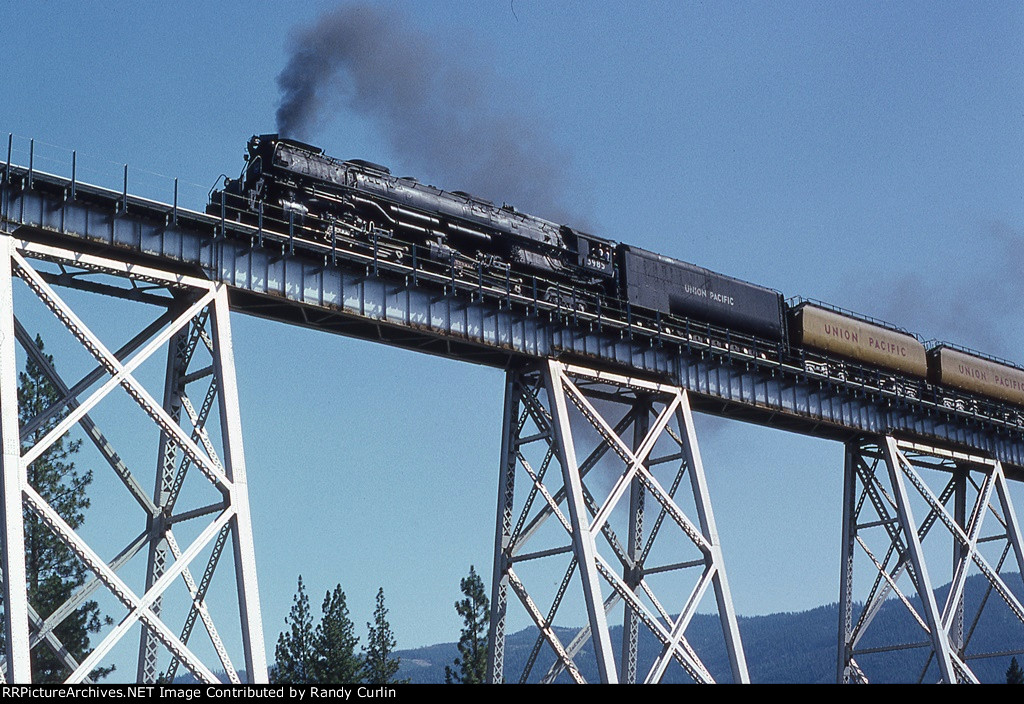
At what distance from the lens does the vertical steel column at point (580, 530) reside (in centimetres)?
2923

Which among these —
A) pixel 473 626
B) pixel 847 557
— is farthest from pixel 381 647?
pixel 847 557

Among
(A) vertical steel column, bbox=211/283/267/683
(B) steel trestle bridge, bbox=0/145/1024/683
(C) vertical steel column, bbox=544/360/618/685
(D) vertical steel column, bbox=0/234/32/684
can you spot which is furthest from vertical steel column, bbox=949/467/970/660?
(D) vertical steel column, bbox=0/234/32/684

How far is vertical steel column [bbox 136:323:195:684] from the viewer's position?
2562 cm

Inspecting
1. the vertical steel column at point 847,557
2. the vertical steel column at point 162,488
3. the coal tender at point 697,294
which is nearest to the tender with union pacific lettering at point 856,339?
the coal tender at point 697,294

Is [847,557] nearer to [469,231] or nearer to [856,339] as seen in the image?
[856,339]

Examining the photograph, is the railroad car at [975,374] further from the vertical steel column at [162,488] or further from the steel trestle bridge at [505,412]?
the vertical steel column at [162,488]

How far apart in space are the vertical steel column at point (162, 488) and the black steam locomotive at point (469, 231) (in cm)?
365

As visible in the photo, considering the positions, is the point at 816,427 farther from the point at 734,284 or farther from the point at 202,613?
the point at 202,613

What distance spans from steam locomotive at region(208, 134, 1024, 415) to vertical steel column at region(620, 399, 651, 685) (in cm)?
324

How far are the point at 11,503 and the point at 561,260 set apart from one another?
722 inches

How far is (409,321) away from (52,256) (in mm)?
8837

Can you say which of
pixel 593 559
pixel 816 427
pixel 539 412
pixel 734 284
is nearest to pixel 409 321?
pixel 539 412

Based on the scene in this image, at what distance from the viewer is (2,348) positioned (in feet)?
73.4

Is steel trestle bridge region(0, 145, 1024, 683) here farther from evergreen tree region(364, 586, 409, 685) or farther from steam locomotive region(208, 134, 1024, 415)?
evergreen tree region(364, 586, 409, 685)
